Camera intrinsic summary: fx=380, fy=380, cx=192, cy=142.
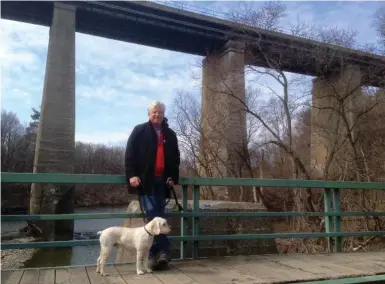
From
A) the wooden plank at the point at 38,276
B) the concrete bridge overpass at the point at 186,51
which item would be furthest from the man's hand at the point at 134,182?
the concrete bridge overpass at the point at 186,51

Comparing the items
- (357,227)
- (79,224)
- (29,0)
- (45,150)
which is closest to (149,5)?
(29,0)

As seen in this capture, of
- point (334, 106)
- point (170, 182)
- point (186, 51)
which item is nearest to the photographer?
point (170, 182)

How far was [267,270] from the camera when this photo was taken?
13.8 feet

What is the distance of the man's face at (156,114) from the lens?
4.39 m

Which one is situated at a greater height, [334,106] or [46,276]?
[334,106]

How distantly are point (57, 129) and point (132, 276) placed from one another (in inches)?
739

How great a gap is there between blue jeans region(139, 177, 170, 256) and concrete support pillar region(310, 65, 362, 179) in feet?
39.9

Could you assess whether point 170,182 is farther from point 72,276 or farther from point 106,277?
point 72,276

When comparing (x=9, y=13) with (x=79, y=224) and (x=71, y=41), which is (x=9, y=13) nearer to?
(x=71, y=41)

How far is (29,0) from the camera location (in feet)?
74.0

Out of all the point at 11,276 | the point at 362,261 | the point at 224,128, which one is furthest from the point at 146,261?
the point at 224,128

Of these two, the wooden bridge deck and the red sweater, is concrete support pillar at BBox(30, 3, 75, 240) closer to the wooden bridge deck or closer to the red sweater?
the wooden bridge deck

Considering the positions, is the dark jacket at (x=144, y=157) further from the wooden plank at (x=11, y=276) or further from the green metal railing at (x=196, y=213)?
the wooden plank at (x=11, y=276)

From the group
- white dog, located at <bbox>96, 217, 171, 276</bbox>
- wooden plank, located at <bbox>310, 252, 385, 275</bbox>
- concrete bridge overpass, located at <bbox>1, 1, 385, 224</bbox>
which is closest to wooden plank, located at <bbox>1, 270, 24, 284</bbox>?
white dog, located at <bbox>96, 217, 171, 276</bbox>
